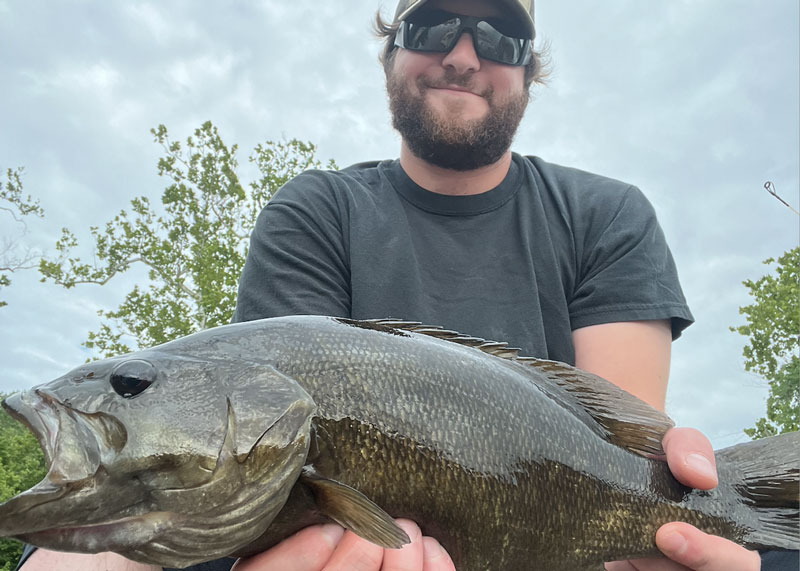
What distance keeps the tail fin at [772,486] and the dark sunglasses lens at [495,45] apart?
2.57 metres

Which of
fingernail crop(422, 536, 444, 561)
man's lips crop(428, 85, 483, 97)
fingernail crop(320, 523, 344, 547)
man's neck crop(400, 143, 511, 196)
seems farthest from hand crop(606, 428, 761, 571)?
man's lips crop(428, 85, 483, 97)

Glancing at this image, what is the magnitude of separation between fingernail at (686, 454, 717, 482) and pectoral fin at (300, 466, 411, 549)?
1018mm

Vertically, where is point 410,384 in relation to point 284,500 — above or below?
above

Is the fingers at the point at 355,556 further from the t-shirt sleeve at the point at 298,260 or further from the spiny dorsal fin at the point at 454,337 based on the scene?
the t-shirt sleeve at the point at 298,260

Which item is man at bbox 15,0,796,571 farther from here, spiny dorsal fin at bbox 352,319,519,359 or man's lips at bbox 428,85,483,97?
spiny dorsal fin at bbox 352,319,519,359

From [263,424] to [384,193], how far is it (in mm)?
2219

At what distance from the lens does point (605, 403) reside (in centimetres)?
212

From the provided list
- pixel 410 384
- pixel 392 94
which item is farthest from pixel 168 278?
pixel 410 384

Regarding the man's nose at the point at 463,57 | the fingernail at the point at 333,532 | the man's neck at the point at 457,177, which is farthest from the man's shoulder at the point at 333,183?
the fingernail at the point at 333,532

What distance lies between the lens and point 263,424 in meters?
1.47

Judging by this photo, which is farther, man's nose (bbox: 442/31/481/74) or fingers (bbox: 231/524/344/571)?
man's nose (bbox: 442/31/481/74)

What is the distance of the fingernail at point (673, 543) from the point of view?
187cm

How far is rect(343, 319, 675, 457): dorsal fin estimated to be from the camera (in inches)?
80.9

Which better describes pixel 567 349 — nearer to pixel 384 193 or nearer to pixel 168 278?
pixel 384 193
